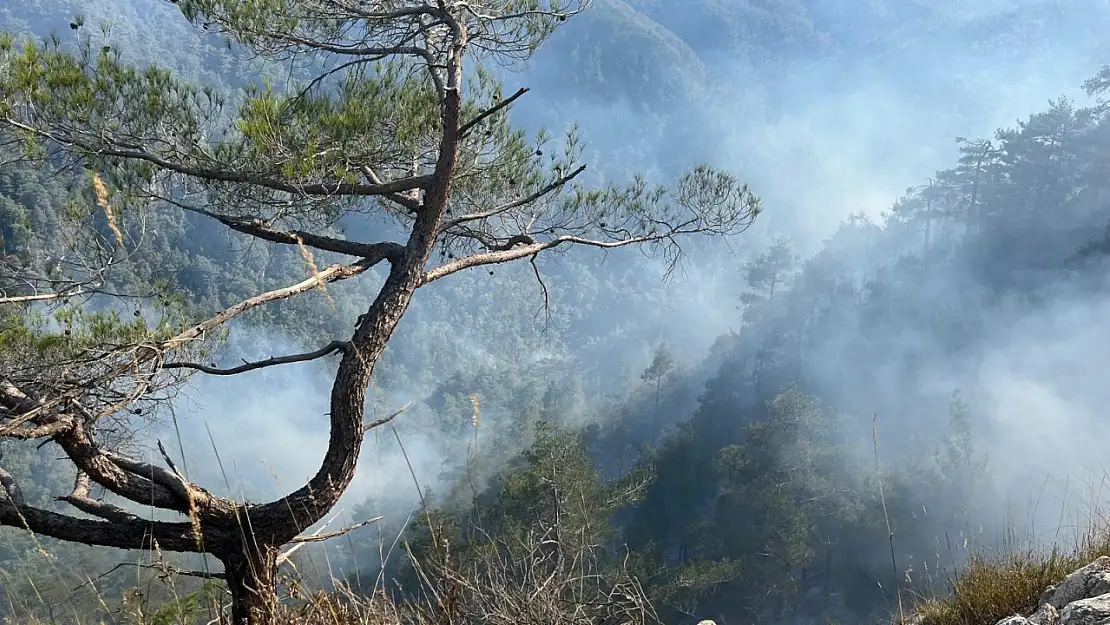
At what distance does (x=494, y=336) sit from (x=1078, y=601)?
48.6m

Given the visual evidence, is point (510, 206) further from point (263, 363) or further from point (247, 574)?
point (247, 574)

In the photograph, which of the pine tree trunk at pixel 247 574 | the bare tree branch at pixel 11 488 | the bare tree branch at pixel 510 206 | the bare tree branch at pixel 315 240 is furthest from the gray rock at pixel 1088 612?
the bare tree branch at pixel 11 488

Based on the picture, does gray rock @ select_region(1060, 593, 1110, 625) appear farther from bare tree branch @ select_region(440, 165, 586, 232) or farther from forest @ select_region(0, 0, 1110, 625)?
bare tree branch @ select_region(440, 165, 586, 232)

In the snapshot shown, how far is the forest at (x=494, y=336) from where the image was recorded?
2.33 meters

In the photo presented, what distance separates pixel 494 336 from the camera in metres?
49.9

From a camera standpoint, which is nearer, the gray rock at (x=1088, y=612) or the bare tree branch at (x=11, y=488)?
the gray rock at (x=1088, y=612)

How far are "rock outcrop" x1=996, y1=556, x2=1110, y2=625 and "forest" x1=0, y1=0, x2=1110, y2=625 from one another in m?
0.18

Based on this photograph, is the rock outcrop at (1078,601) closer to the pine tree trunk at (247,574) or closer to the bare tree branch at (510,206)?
the pine tree trunk at (247,574)

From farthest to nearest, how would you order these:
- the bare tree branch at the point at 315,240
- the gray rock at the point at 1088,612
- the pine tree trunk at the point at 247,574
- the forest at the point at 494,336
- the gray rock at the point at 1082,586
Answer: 1. the bare tree branch at the point at 315,240
2. the forest at the point at 494,336
3. the pine tree trunk at the point at 247,574
4. the gray rock at the point at 1082,586
5. the gray rock at the point at 1088,612

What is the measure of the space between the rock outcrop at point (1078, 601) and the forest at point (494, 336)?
177mm

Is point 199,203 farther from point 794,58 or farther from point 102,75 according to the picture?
point 794,58

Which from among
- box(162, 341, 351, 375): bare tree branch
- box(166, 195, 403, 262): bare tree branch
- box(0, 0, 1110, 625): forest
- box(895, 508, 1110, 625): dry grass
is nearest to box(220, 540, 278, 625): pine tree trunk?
box(0, 0, 1110, 625): forest

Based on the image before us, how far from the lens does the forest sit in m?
2.33

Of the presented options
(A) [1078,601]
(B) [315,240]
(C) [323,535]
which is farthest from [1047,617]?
(B) [315,240]
